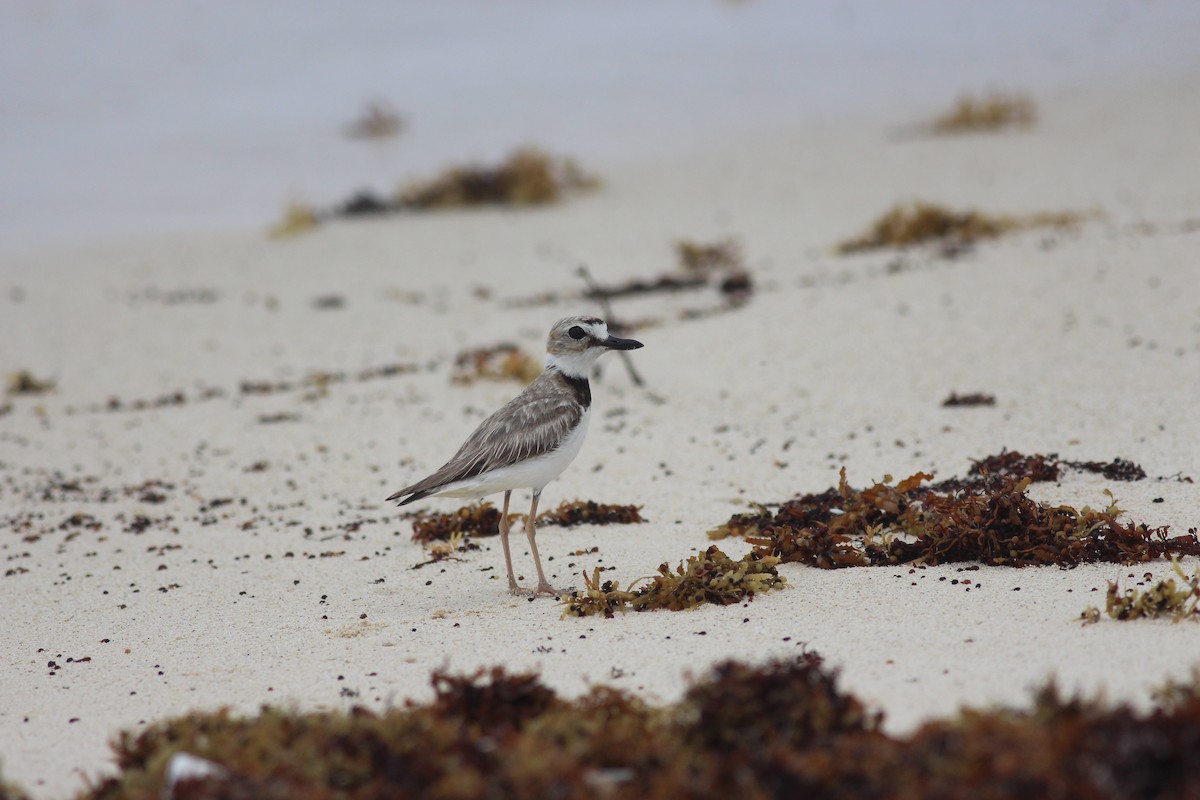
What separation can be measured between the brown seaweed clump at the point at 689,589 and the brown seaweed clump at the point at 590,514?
1.62m

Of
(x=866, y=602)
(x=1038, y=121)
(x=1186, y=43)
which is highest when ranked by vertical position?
(x=1186, y=43)

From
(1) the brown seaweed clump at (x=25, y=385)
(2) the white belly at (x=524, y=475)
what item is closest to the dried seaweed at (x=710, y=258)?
(1) the brown seaweed clump at (x=25, y=385)

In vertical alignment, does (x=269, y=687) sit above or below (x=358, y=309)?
below

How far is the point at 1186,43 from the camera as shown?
96.0 ft

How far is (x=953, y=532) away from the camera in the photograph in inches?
240

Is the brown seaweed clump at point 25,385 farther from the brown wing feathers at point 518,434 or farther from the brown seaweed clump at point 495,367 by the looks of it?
the brown wing feathers at point 518,434

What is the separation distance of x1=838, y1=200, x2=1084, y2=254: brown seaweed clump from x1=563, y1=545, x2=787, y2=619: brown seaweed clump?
29.7 ft

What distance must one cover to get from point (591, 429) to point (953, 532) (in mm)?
4115

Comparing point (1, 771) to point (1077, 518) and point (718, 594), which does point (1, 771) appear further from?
point (1077, 518)

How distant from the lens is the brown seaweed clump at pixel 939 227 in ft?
46.3

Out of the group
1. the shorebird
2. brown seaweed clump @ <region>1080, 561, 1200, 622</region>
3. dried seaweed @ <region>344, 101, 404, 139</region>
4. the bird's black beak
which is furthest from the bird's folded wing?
dried seaweed @ <region>344, 101, 404, 139</region>

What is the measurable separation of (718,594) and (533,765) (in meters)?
2.45

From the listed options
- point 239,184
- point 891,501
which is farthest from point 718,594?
point 239,184

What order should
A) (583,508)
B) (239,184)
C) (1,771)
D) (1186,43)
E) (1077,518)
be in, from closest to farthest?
(1,771) → (1077,518) → (583,508) → (239,184) → (1186,43)
